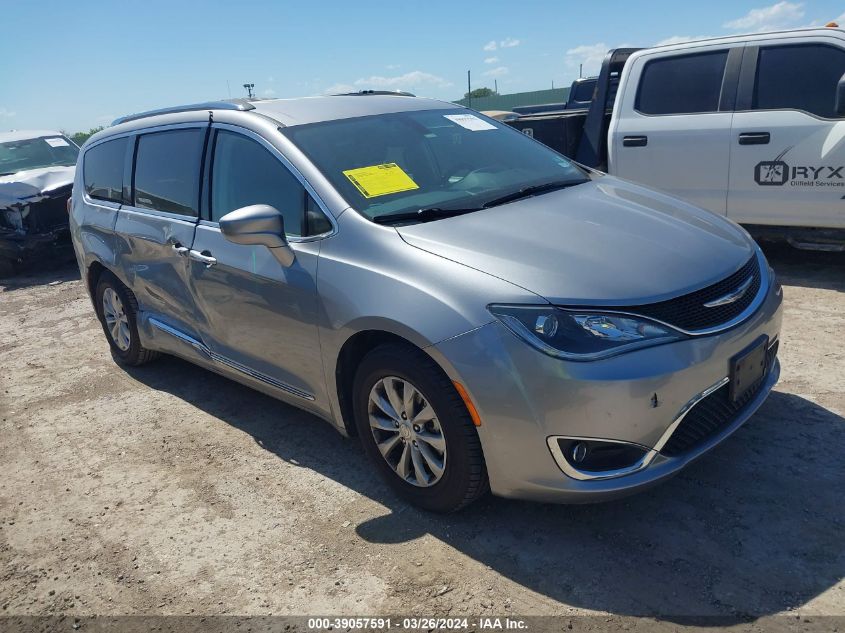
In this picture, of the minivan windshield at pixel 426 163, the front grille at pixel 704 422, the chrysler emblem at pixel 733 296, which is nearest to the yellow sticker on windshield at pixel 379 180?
the minivan windshield at pixel 426 163

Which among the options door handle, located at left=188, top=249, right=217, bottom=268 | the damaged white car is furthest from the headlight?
the damaged white car

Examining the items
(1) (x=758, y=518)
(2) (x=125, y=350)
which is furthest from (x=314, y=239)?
(2) (x=125, y=350)

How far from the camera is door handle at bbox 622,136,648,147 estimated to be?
20.6ft

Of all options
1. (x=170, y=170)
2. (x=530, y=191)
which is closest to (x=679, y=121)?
(x=530, y=191)

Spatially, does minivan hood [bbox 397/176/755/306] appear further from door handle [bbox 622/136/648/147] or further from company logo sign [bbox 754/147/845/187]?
door handle [bbox 622/136/648/147]

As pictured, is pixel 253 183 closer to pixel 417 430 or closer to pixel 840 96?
pixel 417 430

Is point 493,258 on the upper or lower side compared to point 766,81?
lower

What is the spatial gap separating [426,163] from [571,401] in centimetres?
163

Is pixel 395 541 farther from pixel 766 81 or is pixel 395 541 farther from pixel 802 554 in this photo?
pixel 766 81

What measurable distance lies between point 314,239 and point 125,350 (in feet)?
8.99

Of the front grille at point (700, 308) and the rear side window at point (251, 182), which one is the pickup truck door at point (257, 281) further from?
the front grille at point (700, 308)

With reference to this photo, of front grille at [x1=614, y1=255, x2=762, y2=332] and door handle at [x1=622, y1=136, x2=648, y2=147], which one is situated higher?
door handle at [x1=622, y1=136, x2=648, y2=147]

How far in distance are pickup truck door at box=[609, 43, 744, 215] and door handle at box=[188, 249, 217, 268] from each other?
4.06 m

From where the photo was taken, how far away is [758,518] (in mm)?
2811
